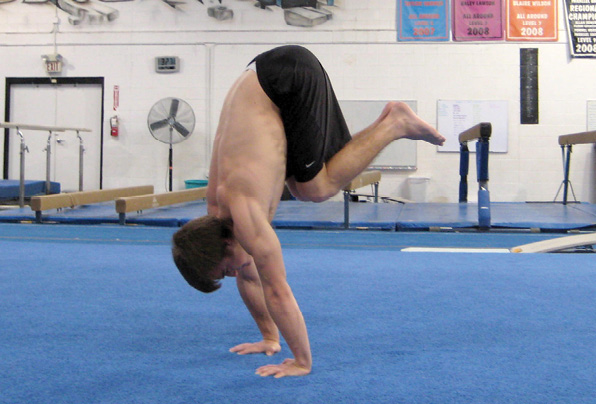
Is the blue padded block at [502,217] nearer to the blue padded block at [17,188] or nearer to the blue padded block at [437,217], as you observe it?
the blue padded block at [437,217]

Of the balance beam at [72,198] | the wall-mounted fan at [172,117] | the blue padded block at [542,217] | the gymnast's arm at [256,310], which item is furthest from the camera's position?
the wall-mounted fan at [172,117]

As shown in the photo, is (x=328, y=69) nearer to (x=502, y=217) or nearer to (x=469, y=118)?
(x=469, y=118)

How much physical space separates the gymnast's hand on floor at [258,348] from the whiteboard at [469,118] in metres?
8.14

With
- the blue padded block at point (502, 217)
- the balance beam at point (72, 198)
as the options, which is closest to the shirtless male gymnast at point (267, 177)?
the blue padded block at point (502, 217)

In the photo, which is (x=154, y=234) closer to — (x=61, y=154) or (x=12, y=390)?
(x=12, y=390)

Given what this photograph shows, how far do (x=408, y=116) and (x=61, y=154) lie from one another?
31.6ft

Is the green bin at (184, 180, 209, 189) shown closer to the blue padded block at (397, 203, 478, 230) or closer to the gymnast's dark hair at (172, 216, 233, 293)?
the blue padded block at (397, 203, 478, 230)

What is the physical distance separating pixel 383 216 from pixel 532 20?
538 cm

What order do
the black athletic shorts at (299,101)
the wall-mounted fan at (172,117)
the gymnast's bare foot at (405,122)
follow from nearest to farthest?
the black athletic shorts at (299,101)
the gymnast's bare foot at (405,122)
the wall-mounted fan at (172,117)

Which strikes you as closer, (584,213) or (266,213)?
(266,213)

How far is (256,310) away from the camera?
7.14 feet

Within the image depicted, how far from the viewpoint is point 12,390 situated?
1.71 m

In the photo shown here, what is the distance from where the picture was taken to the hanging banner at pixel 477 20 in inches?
384

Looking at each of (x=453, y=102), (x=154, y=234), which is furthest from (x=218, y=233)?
(x=453, y=102)
